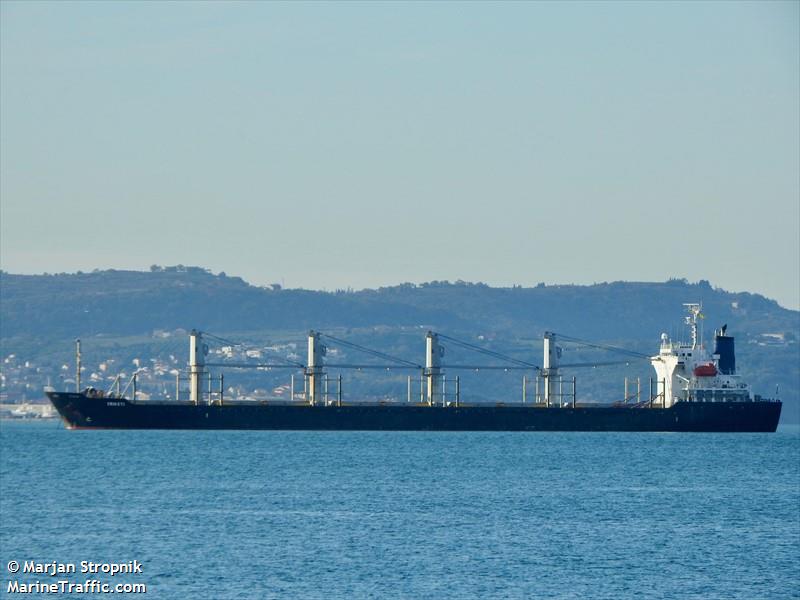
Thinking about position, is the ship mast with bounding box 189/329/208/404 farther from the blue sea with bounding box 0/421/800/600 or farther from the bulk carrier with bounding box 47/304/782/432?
the blue sea with bounding box 0/421/800/600

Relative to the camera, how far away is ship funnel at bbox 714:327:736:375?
11025 centimetres

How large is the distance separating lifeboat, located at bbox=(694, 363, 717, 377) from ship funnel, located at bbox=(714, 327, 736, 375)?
5.40 ft

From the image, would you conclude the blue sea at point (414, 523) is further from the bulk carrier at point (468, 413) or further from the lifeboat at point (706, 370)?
the lifeboat at point (706, 370)

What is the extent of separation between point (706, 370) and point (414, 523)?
63.1 metres

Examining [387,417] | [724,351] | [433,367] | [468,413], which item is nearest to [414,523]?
[387,417]

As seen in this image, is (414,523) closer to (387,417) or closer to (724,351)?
(387,417)

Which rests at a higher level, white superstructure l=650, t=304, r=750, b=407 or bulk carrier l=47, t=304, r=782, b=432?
white superstructure l=650, t=304, r=750, b=407

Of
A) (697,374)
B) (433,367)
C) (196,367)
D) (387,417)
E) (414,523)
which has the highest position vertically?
(196,367)

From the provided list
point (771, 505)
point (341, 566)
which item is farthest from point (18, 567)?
point (771, 505)

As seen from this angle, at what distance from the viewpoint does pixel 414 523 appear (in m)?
49.2

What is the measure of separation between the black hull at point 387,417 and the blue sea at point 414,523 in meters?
23.1

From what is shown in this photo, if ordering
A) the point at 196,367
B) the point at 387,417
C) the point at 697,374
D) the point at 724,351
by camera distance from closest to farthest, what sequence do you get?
the point at 697,374 < the point at 387,417 < the point at 724,351 < the point at 196,367

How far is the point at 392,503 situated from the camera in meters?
55.2

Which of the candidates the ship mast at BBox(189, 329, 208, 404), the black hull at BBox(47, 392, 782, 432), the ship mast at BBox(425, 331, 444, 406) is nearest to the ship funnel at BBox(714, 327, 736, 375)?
the black hull at BBox(47, 392, 782, 432)
